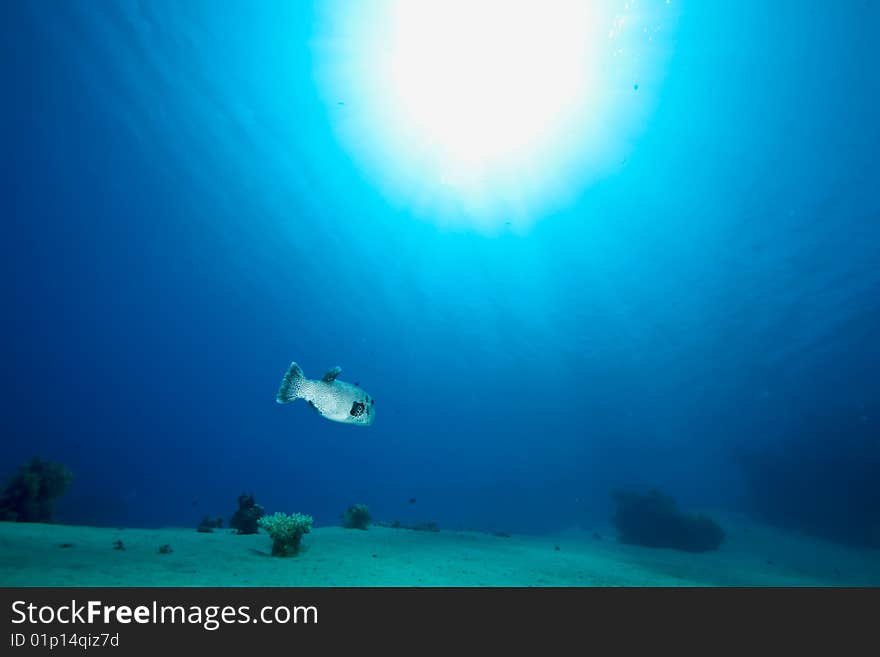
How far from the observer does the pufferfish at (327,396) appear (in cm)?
378

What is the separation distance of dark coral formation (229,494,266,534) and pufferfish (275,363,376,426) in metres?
7.82

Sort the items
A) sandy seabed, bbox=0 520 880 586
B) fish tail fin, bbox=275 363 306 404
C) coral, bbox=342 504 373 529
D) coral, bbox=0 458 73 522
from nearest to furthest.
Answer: fish tail fin, bbox=275 363 306 404, sandy seabed, bbox=0 520 880 586, coral, bbox=0 458 73 522, coral, bbox=342 504 373 529

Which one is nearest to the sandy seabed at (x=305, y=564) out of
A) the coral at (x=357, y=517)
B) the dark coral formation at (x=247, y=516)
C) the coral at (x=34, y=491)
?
the dark coral formation at (x=247, y=516)

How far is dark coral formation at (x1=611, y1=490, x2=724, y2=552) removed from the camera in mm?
19547

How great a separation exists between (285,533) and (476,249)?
31688 millimetres

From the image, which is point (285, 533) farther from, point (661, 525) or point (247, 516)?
point (661, 525)

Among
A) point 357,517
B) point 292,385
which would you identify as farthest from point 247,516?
point 292,385

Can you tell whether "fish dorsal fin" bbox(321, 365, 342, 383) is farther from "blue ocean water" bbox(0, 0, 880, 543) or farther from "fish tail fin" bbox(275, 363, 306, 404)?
"blue ocean water" bbox(0, 0, 880, 543)

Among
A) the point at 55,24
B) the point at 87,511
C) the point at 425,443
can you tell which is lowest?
the point at 87,511

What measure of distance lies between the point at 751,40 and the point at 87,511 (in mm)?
48405

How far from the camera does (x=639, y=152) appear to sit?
23609 mm

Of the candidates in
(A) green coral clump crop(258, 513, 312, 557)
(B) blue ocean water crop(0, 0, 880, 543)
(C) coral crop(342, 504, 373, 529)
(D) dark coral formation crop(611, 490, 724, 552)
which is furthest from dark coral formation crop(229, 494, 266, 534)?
(D) dark coral formation crop(611, 490, 724, 552)
